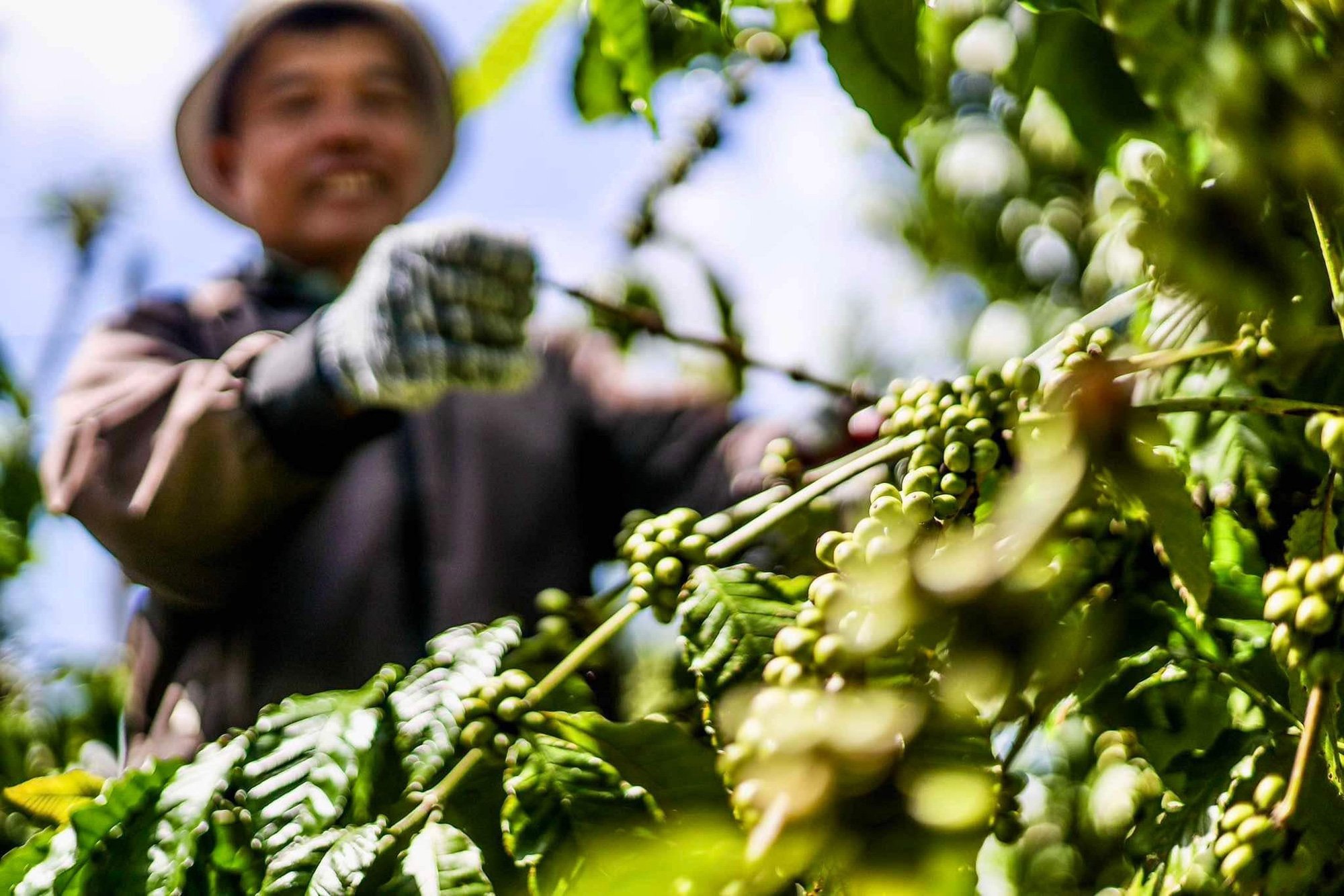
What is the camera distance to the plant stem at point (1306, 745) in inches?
19.4

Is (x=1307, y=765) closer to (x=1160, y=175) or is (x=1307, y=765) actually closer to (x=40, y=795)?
(x=1160, y=175)

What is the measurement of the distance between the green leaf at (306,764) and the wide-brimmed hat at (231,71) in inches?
73.1

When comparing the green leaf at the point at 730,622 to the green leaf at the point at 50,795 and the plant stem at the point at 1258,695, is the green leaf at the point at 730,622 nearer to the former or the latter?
the plant stem at the point at 1258,695

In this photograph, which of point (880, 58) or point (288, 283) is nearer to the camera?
point (880, 58)

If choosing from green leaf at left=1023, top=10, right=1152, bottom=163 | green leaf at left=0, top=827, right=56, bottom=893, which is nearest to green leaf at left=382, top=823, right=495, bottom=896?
green leaf at left=0, top=827, right=56, bottom=893

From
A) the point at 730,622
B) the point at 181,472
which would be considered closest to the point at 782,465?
the point at 730,622

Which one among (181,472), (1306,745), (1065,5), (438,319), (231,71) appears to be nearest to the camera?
(1306,745)

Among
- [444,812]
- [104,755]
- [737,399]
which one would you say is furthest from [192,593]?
[444,812]

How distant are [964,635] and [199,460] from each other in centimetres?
123

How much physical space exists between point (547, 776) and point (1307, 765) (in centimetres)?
37

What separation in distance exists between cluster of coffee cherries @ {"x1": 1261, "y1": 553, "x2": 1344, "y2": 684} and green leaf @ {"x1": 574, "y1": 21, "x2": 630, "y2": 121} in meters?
0.69

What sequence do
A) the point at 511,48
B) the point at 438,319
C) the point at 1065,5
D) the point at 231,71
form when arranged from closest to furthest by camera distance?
1. the point at 1065,5
2. the point at 511,48
3. the point at 438,319
4. the point at 231,71

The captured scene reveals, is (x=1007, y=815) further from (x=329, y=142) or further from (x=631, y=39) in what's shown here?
(x=329, y=142)

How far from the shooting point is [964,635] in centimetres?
62
